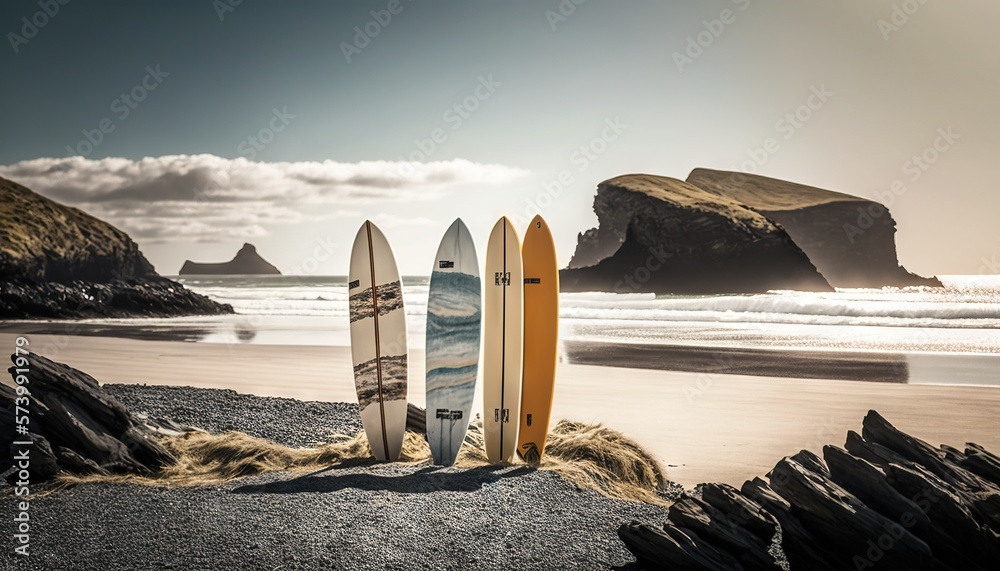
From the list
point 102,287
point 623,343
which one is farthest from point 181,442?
point 102,287

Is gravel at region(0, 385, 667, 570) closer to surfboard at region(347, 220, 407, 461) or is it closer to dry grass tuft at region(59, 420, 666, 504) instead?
dry grass tuft at region(59, 420, 666, 504)

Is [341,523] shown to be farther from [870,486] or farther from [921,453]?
[921,453]

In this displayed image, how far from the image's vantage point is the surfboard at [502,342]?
4109 mm

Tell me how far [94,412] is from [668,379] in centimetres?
604

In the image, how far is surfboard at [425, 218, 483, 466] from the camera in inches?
161

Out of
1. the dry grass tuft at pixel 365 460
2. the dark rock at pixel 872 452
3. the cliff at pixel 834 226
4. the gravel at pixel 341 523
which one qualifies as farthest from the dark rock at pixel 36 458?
the cliff at pixel 834 226

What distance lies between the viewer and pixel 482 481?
11.6 ft

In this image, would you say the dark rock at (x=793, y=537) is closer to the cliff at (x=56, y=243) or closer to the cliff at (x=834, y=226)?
the cliff at (x=56, y=243)

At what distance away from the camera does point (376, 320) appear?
14.1 ft

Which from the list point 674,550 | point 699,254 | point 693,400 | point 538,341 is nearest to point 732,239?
point 699,254

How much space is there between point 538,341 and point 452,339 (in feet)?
1.94

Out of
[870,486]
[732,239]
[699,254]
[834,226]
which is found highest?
[834,226]

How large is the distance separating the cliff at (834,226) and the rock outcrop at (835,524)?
41941 millimetres

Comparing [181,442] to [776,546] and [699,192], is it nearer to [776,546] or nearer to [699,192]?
[776,546]
